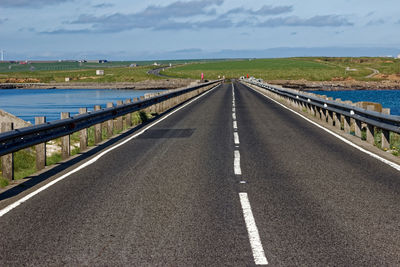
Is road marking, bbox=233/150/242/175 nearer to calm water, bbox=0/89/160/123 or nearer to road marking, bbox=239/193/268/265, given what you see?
road marking, bbox=239/193/268/265

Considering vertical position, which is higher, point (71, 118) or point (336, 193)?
point (71, 118)

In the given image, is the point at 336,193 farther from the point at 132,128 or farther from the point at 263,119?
the point at 263,119

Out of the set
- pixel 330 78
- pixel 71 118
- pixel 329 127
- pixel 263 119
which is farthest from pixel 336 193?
pixel 330 78

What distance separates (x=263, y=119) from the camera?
800 inches

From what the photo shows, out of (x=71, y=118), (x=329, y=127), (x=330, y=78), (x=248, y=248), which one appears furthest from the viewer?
(x=330, y=78)

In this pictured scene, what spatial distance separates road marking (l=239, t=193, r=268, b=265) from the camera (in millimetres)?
4719

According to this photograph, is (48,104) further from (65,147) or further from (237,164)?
(237,164)

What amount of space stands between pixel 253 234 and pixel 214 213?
3.10ft

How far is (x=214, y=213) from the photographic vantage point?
630 centimetres

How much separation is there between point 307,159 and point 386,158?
1.81m

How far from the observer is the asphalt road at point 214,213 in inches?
192

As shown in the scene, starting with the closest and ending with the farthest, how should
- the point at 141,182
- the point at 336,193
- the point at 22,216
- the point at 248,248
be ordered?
the point at 248,248 → the point at 22,216 → the point at 336,193 → the point at 141,182

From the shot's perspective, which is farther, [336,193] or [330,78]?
[330,78]

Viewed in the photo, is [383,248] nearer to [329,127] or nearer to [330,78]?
[329,127]
